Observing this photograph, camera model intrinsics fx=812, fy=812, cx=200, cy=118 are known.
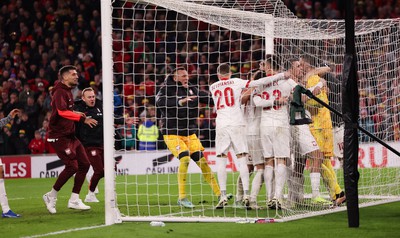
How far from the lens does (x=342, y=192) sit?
42.2 ft

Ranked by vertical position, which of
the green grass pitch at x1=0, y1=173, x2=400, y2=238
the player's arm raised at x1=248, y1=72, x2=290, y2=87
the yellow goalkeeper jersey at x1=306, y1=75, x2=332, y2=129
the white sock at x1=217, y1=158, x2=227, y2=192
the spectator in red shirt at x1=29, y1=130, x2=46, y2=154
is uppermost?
the player's arm raised at x1=248, y1=72, x2=290, y2=87

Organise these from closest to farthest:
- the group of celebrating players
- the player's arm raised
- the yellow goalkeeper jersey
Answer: the player's arm raised
the group of celebrating players
the yellow goalkeeper jersey

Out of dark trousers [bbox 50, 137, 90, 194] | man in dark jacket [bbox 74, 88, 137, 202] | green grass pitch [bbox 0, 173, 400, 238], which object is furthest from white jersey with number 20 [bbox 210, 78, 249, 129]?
man in dark jacket [bbox 74, 88, 137, 202]

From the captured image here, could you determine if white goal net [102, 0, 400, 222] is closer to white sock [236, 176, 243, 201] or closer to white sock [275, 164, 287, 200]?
white sock [275, 164, 287, 200]

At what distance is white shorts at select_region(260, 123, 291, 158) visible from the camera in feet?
39.5

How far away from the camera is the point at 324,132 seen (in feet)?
43.4

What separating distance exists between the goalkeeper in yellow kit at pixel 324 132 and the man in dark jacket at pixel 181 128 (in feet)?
5.67

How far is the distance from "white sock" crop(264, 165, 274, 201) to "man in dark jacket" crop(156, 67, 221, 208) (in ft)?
3.60

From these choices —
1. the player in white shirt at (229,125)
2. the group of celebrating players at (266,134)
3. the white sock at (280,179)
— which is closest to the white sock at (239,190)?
the group of celebrating players at (266,134)

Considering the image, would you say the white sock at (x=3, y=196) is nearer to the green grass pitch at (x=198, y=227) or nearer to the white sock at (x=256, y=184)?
the green grass pitch at (x=198, y=227)

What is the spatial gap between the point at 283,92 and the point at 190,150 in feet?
6.63

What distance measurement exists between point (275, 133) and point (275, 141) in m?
0.12

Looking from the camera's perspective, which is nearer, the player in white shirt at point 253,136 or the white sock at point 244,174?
the white sock at point 244,174

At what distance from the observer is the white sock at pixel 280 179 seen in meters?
11.9
